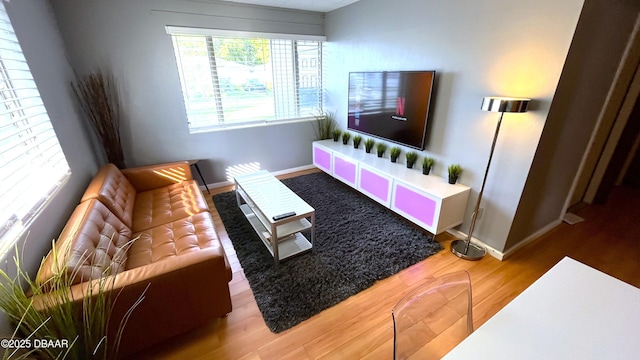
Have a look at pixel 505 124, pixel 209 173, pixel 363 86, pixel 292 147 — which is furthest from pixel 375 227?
pixel 209 173

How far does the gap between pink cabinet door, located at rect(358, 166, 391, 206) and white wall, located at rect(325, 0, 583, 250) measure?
0.58 meters

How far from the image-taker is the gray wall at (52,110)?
5.24ft

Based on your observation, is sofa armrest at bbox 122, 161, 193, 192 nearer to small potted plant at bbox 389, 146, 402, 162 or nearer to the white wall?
small potted plant at bbox 389, 146, 402, 162

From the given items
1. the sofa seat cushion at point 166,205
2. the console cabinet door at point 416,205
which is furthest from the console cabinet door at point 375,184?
the sofa seat cushion at point 166,205

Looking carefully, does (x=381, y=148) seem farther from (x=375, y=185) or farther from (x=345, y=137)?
(x=345, y=137)

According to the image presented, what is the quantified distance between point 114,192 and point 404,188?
2758mm

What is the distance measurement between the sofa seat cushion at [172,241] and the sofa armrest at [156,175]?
3.24 ft

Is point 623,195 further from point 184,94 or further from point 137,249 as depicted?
point 184,94

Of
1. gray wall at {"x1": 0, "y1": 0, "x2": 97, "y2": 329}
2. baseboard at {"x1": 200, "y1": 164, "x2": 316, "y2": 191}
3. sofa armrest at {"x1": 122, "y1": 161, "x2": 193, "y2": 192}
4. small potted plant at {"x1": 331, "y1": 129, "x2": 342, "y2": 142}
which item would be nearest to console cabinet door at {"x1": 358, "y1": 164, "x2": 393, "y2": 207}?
small potted plant at {"x1": 331, "y1": 129, "x2": 342, "y2": 142}

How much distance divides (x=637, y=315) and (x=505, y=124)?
1.58 metres

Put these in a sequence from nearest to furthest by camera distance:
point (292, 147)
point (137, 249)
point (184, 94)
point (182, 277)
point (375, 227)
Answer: point (182, 277) → point (137, 249) → point (375, 227) → point (184, 94) → point (292, 147)

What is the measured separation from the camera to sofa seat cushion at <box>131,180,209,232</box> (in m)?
2.31

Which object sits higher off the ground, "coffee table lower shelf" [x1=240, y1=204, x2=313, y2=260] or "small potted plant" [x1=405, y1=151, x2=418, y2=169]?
"small potted plant" [x1=405, y1=151, x2=418, y2=169]

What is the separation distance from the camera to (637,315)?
0.97m
